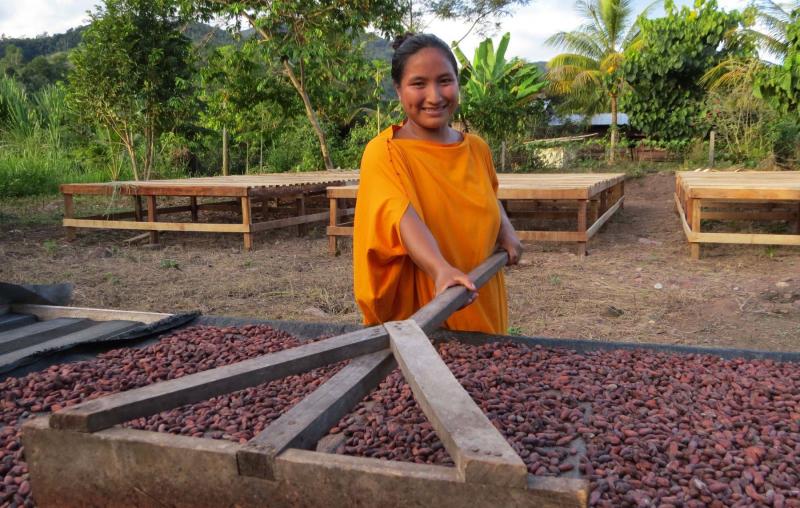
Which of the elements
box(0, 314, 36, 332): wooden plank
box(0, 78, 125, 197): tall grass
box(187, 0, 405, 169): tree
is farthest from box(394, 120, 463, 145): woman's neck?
box(0, 78, 125, 197): tall grass

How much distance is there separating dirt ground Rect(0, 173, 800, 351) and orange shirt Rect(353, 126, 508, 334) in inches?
76.3

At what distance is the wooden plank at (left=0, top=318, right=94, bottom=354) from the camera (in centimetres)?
218

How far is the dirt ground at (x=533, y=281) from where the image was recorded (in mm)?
3945

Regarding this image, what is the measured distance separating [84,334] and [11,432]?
847 millimetres

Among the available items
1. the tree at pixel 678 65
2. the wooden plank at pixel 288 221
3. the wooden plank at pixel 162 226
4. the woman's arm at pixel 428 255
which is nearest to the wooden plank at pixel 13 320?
the woman's arm at pixel 428 255

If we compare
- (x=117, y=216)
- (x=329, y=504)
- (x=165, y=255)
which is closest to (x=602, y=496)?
(x=329, y=504)

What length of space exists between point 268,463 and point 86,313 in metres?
1.86

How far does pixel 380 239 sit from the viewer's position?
180 cm

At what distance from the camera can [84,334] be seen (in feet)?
7.40

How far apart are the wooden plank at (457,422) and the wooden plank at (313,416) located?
6 centimetres

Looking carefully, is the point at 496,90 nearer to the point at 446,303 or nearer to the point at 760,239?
the point at 760,239

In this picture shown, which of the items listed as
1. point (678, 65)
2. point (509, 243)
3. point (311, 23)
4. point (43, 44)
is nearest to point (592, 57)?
point (678, 65)

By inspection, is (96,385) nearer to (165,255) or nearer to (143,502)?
(143,502)

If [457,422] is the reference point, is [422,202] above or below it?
above
